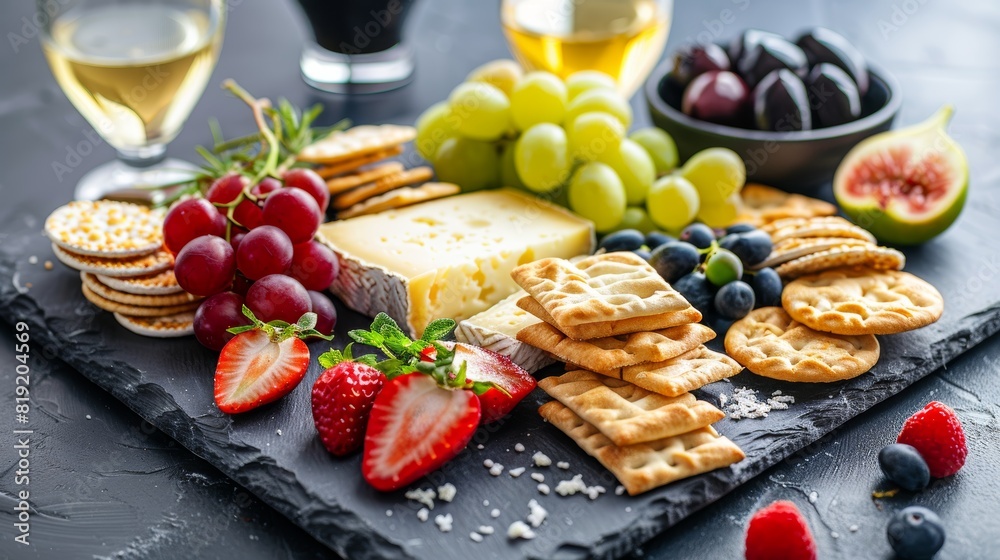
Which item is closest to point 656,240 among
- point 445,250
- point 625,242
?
point 625,242

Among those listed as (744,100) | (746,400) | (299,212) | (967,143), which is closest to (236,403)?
(299,212)

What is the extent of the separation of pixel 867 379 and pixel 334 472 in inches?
38.4

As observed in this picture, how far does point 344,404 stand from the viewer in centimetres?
156

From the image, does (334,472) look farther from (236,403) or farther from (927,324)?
(927,324)

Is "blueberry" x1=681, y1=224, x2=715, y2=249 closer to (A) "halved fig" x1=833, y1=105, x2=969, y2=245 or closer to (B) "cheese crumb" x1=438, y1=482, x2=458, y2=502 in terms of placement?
(A) "halved fig" x1=833, y1=105, x2=969, y2=245

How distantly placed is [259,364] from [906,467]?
108 centimetres

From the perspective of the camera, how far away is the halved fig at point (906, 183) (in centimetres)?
225

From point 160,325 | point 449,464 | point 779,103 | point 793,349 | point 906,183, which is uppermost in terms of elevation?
point 779,103

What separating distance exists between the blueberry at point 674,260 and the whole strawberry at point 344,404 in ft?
2.22

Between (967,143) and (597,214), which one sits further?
(967,143)

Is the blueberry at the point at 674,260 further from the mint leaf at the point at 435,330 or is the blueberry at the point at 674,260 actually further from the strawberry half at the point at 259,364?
the strawberry half at the point at 259,364

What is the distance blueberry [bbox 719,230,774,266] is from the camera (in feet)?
6.53

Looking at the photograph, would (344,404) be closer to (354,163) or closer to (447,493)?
(447,493)

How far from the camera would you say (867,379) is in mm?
1787
